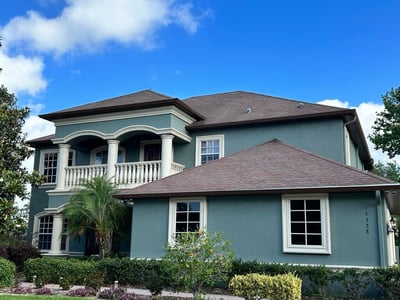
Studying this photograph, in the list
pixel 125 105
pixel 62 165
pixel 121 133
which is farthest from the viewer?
pixel 62 165

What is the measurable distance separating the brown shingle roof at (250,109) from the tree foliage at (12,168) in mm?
8093

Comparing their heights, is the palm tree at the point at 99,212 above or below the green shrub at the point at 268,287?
above

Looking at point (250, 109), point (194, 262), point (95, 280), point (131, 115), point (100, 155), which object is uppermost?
point (250, 109)

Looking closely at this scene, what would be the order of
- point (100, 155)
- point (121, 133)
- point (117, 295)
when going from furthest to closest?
point (100, 155) → point (121, 133) → point (117, 295)

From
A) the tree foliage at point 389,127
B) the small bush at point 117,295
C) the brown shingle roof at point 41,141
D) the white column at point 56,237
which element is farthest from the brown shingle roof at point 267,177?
the tree foliage at point 389,127

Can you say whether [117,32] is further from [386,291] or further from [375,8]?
[386,291]

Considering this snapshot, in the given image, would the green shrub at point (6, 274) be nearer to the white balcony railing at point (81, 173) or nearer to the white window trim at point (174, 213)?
the white window trim at point (174, 213)

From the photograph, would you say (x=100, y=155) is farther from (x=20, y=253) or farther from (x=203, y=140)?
(x=20, y=253)

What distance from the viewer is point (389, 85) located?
107ft

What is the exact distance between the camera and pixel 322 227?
41.2 feet

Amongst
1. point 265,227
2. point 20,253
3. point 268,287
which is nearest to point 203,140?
point 265,227

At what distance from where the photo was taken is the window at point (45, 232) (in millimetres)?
21750

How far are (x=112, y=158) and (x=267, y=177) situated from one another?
805 cm

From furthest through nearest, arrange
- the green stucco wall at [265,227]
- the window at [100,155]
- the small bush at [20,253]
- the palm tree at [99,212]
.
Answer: the window at [100,155]
the small bush at [20,253]
the palm tree at [99,212]
the green stucco wall at [265,227]
